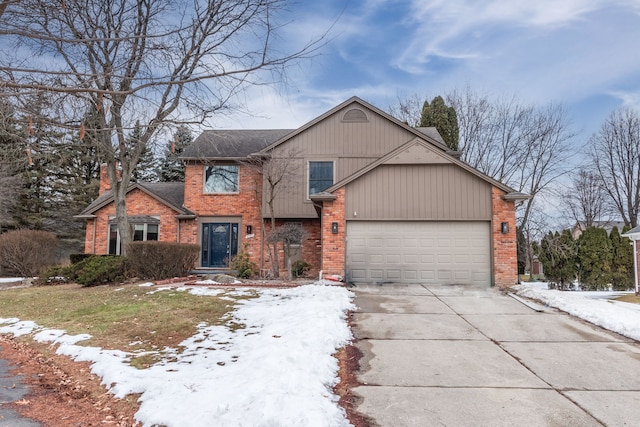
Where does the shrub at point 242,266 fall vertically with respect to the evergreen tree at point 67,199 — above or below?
below

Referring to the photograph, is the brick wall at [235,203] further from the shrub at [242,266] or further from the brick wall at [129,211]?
the shrub at [242,266]

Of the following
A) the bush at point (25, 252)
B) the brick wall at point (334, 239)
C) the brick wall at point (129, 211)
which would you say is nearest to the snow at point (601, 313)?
the brick wall at point (334, 239)

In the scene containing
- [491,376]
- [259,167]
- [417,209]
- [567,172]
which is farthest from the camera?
[567,172]

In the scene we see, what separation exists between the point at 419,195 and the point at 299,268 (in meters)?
5.13

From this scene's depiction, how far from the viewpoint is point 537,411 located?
3.69 meters

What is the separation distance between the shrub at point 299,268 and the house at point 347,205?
2.35 ft

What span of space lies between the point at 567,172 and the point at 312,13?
2545 centimetres

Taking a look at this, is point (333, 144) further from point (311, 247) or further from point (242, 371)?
point (242, 371)

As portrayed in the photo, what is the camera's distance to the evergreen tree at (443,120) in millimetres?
24172

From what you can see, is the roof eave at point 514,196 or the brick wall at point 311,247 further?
the brick wall at point 311,247

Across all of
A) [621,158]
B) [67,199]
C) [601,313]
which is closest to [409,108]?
[621,158]

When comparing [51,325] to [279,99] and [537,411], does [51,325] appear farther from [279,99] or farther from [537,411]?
[537,411]

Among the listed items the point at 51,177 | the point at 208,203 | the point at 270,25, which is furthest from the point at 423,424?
the point at 51,177

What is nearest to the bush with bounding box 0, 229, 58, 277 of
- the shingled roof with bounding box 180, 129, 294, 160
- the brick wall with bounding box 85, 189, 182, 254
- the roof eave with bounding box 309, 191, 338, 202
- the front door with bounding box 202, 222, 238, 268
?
the brick wall with bounding box 85, 189, 182, 254
